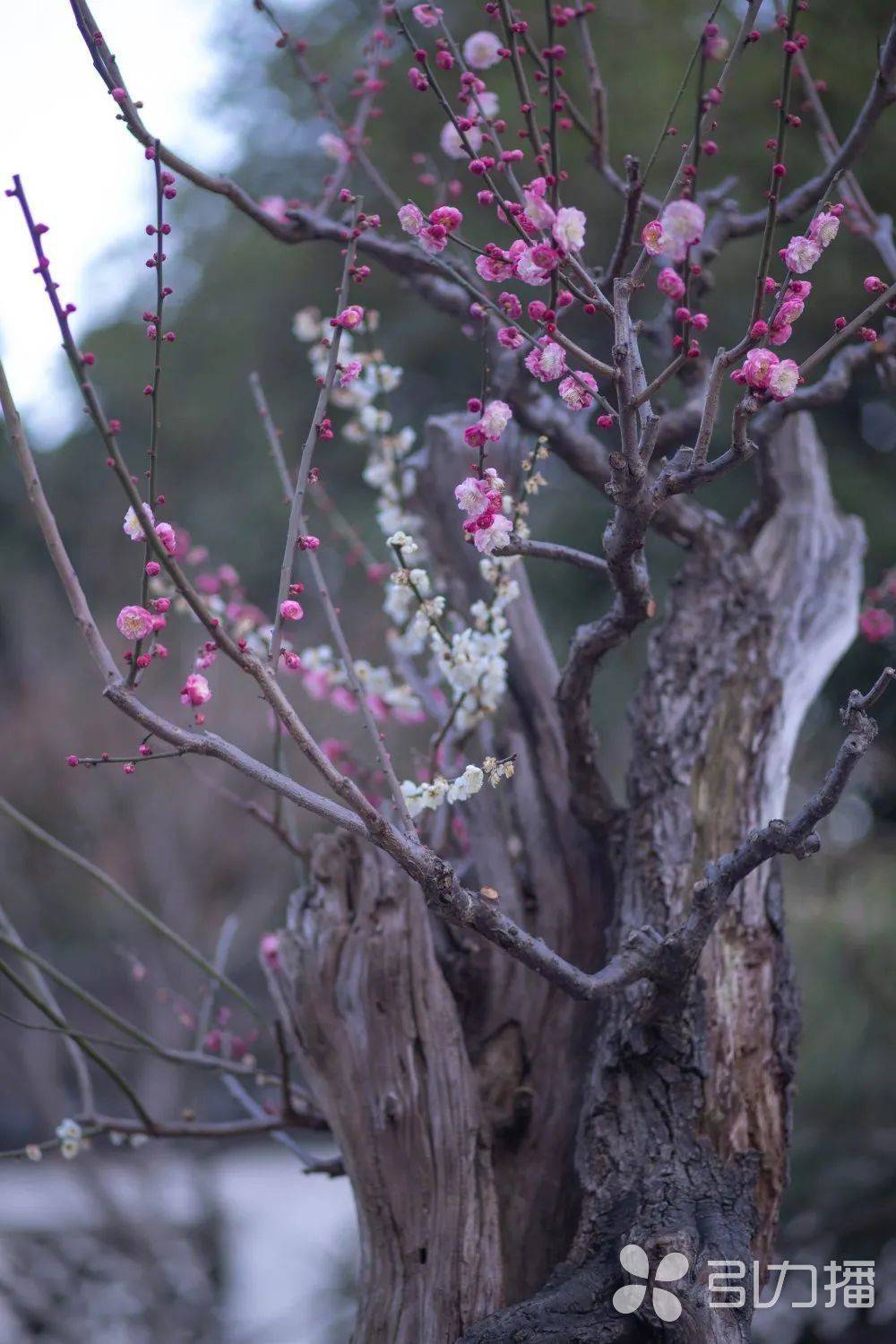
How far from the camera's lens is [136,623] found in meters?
0.77

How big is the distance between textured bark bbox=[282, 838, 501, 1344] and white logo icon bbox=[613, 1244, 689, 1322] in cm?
19

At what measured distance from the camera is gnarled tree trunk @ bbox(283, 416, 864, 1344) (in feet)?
3.43

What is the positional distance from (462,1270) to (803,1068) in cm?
227

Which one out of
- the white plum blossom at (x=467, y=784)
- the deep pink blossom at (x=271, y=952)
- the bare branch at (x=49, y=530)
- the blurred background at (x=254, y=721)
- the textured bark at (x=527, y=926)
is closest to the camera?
the bare branch at (x=49, y=530)

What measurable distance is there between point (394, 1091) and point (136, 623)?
0.62 metres

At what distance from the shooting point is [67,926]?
6.17 m

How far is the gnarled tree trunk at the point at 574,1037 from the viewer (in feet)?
3.43

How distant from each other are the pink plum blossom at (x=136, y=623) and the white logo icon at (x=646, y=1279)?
25.9 inches

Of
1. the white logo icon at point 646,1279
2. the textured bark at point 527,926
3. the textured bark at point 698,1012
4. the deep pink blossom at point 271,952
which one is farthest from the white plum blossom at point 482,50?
the white logo icon at point 646,1279

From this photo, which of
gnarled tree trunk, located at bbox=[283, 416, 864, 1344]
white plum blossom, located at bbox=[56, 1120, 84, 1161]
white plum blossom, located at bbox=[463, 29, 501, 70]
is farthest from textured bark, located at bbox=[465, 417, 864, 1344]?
white plum blossom, located at bbox=[463, 29, 501, 70]

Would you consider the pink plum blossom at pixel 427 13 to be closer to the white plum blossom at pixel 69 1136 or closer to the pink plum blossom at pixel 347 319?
the pink plum blossom at pixel 347 319

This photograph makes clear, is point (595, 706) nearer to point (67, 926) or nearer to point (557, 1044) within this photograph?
point (557, 1044)

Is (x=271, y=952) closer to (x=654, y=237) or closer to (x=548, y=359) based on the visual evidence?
(x=548, y=359)

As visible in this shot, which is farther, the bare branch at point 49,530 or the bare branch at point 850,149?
the bare branch at point 850,149
